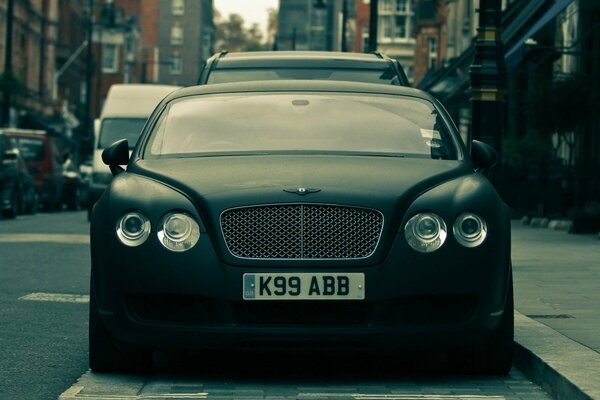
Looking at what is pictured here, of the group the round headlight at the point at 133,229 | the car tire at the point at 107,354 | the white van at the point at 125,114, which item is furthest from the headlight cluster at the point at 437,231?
the white van at the point at 125,114

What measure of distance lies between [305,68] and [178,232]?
8.01 meters

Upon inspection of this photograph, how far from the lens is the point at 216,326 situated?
293 inches

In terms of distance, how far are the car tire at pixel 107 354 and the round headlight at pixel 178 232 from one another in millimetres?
573

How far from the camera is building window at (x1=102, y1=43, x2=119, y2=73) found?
118 meters

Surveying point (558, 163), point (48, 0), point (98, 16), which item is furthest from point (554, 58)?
point (98, 16)

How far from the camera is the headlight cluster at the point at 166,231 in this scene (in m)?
7.45

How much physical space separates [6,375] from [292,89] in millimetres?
2417

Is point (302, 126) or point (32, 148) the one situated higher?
point (32, 148)

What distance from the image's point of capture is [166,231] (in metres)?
7.49

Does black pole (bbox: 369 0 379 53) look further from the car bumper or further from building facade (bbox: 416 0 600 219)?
the car bumper

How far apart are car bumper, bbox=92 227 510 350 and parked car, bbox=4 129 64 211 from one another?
103 ft

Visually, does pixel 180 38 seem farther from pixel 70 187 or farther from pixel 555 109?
pixel 555 109

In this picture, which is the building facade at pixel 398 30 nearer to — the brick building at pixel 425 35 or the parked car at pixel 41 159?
the brick building at pixel 425 35

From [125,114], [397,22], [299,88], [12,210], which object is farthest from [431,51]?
[299,88]
